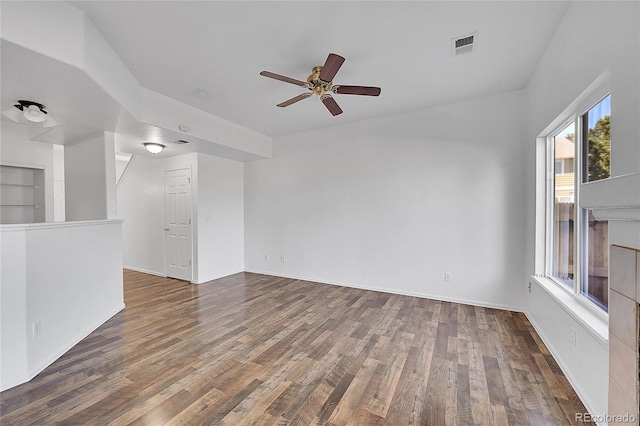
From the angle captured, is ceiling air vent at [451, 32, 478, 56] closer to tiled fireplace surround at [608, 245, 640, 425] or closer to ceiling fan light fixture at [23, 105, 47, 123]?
tiled fireplace surround at [608, 245, 640, 425]

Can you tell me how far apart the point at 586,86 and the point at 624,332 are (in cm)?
163

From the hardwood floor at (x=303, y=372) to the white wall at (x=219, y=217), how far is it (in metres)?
1.50

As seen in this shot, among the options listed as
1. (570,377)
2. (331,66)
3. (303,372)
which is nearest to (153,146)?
(331,66)

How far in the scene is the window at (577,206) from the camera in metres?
1.78

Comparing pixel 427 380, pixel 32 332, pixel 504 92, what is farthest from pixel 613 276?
pixel 32 332

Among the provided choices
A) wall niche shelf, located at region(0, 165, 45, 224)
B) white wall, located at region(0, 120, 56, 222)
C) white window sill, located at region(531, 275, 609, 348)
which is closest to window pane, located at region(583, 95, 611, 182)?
white window sill, located at region(531, 275, 609, 348)

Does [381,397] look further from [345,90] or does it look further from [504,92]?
[504,92]

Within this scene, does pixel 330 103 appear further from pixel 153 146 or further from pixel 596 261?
pixel 153 146

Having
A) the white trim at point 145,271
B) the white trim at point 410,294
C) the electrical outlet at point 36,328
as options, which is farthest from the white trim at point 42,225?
the white trim at point 410,294

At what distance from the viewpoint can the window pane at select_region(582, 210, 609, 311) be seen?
174 cm

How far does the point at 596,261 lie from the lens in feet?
6.19

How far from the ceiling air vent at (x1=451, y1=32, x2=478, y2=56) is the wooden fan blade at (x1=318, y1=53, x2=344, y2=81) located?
3.64 feet

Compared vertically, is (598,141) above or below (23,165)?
below

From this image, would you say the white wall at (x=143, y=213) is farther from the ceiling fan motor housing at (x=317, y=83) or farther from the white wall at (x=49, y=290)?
the ceiling fan motor housing at (x=317, y=83)
